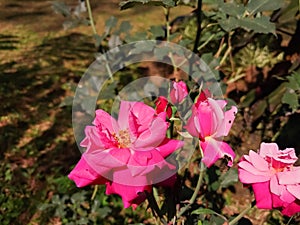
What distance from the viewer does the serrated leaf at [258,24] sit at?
1176 mm

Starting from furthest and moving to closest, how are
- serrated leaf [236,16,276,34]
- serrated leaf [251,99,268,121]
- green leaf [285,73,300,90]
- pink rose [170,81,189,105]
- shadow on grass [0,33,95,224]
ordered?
serrated leaf [251,99,268,121]
shadow on grass [0,33,95,224]
green leaf [285,73,300,90]
serrated leaf [236,16,276,34]
pink rose [170,81,189,105]

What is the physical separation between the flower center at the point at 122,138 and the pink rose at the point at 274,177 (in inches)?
7.6

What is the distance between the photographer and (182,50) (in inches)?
56.9

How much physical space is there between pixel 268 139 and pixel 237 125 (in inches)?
9.7

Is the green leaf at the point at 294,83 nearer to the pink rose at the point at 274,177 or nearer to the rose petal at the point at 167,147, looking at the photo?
the pink rose at the point at 274,177

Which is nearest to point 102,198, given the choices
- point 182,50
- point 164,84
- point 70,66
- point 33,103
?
point 182,50

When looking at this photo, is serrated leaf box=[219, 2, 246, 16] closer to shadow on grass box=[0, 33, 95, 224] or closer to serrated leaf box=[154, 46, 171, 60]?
serrated leaf box=[154, 46, 171, 60]

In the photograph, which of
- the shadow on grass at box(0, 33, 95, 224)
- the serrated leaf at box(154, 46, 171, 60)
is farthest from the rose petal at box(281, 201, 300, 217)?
the shadow on grass at box(0, 33, 95, 224)

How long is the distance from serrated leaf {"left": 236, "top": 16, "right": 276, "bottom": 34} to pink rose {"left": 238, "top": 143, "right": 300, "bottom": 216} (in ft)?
1.58

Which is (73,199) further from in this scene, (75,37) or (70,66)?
(75,37)

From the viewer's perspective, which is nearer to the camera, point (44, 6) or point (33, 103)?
point (33, 103)

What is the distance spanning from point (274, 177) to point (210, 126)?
0.13m

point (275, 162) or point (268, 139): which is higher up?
point (275, 162)

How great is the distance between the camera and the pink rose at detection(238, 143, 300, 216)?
2.40ft
